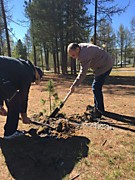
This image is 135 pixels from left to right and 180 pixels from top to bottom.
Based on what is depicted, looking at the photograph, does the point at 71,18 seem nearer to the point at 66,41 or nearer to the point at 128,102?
the point at 66,41

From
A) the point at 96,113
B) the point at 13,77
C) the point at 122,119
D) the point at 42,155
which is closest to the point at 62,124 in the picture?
the point at 42,155

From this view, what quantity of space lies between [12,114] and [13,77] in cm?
64

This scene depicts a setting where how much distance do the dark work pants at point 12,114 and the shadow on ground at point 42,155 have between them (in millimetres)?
183

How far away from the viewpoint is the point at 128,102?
6.25 m

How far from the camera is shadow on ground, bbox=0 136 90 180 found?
264cm

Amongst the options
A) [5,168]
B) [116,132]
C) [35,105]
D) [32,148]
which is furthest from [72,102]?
[5,168]

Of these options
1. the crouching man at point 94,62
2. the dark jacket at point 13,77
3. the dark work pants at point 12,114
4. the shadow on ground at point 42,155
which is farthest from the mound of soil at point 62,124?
the dark jacket at point 13,77

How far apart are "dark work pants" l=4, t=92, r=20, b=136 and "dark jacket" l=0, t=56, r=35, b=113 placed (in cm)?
11

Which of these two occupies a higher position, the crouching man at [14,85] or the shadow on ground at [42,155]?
the crouching man at [14,85]

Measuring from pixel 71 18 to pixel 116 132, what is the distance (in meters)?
14.0

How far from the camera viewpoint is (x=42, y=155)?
119 inches

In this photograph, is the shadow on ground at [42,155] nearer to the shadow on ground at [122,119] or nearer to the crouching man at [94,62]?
the shadow on ground at [122,119]

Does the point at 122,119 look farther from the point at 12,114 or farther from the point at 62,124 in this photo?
the point at 12,114

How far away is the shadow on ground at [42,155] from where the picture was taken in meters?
2.64
